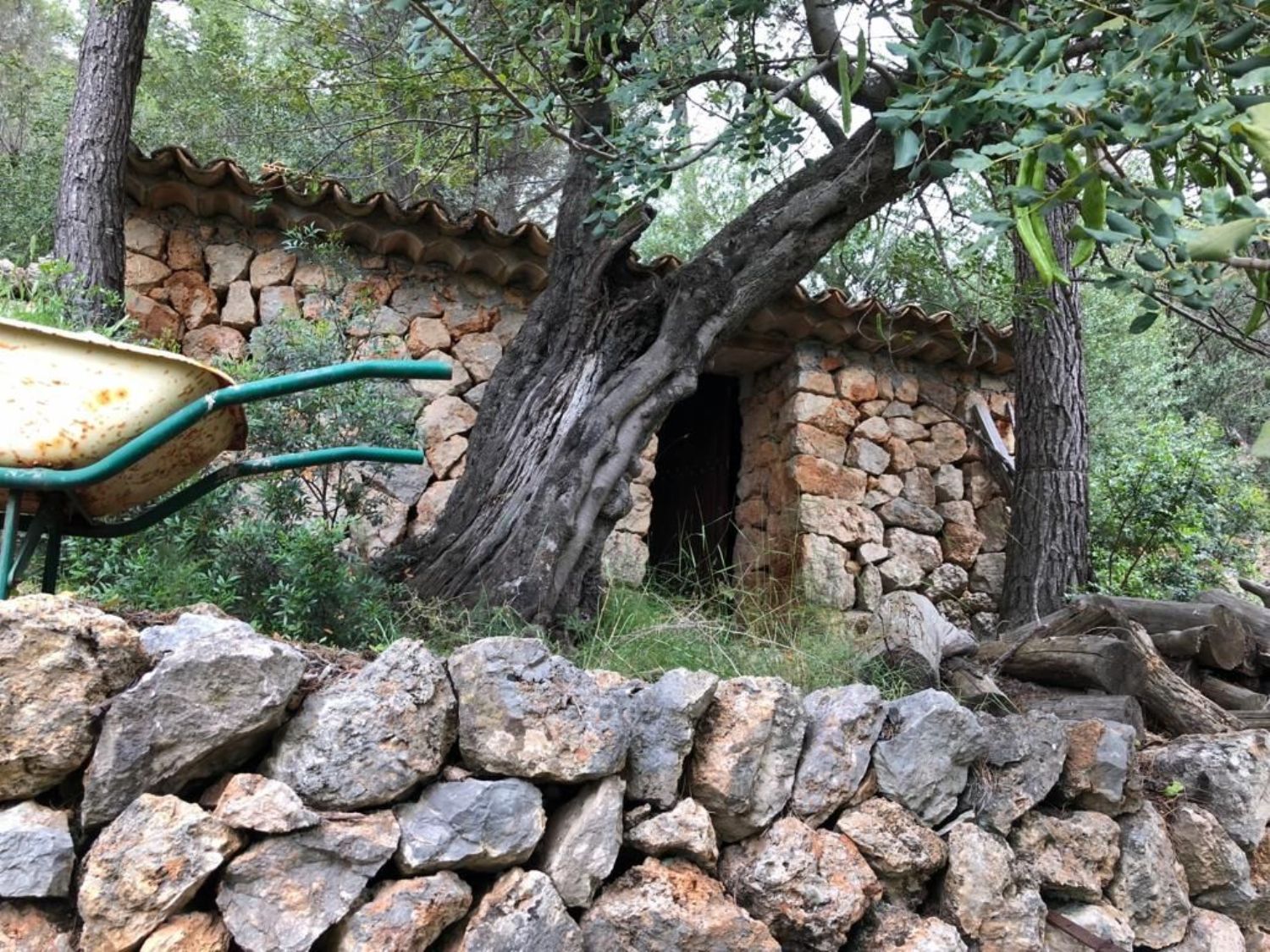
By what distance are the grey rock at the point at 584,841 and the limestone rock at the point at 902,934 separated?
24.3 inches

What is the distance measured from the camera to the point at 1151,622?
347 cm

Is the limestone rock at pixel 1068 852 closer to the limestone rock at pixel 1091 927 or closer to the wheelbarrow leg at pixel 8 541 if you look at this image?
the limestone rock at pixel 1091 927

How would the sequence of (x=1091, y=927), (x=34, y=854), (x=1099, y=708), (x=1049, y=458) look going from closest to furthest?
(x=34, y=854) < (x=1091, y=927) < (x=1099, y=708) < (x=1049, y=458)

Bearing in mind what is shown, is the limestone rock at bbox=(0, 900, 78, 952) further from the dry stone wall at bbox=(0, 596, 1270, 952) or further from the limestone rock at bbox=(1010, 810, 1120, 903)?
the limestone rock at bbox=(1010, 810, 1120, 903)

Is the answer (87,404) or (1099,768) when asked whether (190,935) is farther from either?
(1099,768)

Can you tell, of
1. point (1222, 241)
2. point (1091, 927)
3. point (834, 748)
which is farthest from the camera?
point (1091, 927)

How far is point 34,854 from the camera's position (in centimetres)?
156

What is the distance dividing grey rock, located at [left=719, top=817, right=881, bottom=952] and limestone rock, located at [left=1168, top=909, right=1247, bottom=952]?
103cm

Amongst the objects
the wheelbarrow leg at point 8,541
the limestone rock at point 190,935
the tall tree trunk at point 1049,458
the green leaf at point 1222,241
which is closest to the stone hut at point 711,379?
the tall tree trunk at point 1049,458

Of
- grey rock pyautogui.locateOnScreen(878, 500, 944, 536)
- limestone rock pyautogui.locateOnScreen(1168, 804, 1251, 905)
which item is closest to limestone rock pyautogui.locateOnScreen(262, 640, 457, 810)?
limestone rock pyautogui.locateOnScreen(1168, 804, 1251, 905)

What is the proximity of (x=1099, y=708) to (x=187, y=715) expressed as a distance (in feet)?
8.21

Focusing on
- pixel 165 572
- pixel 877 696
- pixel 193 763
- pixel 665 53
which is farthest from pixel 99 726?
pixel 665 53

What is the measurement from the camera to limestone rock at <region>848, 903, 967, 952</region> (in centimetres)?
216

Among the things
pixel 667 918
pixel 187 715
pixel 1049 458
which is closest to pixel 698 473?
pixel 1049 458
